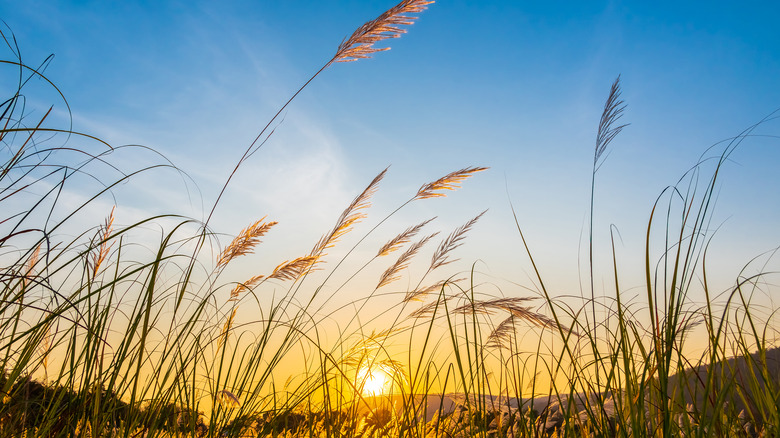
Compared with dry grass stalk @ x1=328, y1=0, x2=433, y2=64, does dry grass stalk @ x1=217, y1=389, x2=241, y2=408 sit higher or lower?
lower

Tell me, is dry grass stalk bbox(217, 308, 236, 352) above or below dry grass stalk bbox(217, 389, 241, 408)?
above

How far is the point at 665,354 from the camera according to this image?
5.01ft

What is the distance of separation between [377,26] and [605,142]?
3.55 ft

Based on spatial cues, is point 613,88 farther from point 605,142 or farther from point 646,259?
point 646,259

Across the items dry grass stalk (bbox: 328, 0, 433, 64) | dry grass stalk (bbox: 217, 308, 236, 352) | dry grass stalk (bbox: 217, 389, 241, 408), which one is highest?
dry grass stalk (bbox: 328, 0, 433, 64)

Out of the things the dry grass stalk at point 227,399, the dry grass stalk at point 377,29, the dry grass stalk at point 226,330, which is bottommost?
the dry grass stalk at point 227,399

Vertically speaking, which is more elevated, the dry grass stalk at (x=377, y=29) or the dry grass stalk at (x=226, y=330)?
the dry grass stalk at (x=377, y=29)

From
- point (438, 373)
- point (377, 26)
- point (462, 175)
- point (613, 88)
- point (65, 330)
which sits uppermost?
point (377, 26)

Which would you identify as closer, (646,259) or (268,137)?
(646,259)

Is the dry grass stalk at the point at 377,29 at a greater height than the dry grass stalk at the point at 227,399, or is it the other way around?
the dry grass stalk at the point at 377,29

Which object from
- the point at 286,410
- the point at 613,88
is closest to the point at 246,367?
the point at 286,410

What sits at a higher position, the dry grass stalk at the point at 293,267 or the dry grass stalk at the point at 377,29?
the dry grass stalk at the point at 377,29

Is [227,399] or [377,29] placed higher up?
[377,29]

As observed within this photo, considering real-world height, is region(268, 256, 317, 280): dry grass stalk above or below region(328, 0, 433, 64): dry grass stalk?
below
